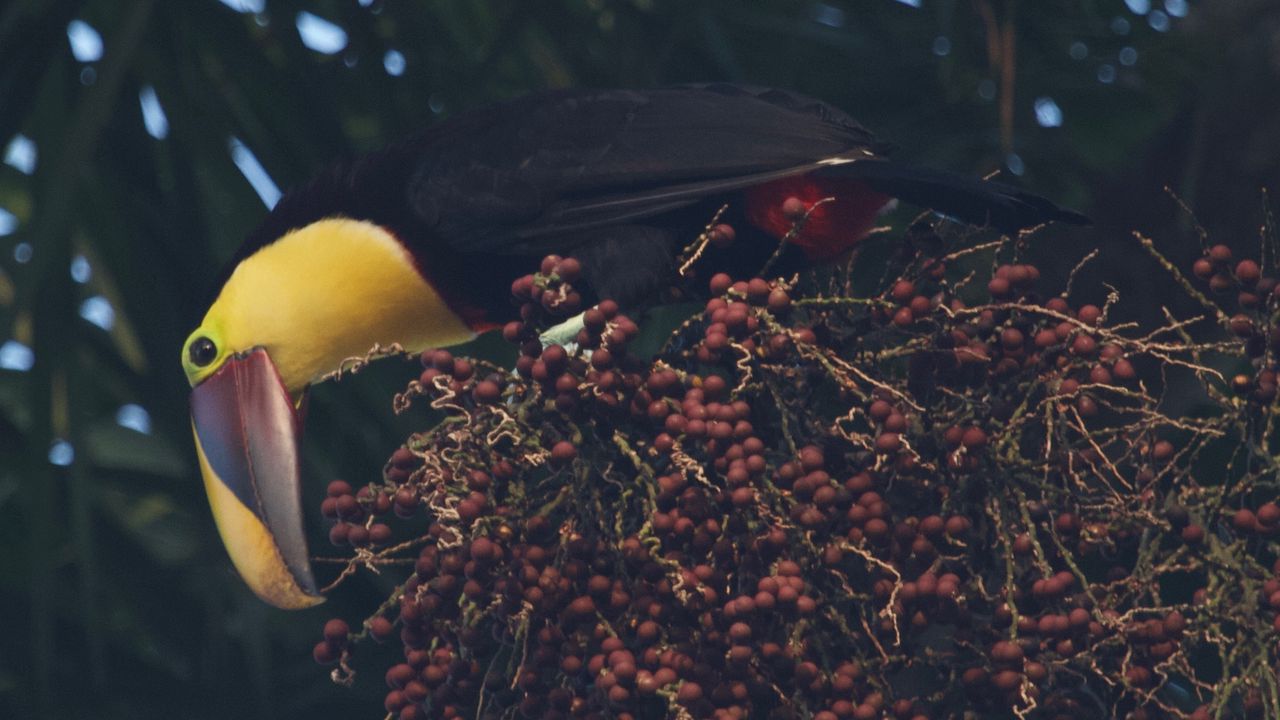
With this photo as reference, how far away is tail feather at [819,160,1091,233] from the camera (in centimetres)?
228

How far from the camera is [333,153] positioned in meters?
3.12

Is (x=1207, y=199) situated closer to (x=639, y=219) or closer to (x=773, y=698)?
(x=639, y=219)

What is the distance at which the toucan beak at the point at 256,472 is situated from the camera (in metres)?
2.53

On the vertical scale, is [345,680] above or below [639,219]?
below

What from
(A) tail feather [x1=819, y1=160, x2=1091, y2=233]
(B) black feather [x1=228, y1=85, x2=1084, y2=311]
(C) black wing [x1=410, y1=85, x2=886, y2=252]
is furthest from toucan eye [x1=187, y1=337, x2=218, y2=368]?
(A) tail feather [x1=819, y1=160, x2=1091, y2=233]

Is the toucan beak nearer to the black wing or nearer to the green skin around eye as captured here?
the green skin around eye

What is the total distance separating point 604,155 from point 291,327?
2.05 feet

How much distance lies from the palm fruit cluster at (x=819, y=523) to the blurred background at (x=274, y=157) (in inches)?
32.1

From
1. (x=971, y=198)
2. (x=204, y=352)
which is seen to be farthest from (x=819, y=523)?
(x=204, y=352)

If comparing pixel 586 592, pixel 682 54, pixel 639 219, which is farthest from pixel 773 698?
pixel 682 54

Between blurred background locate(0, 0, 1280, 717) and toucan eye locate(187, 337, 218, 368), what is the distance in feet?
0.13

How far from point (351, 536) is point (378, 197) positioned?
897mm

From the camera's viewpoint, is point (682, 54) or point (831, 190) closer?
point (831, 190)

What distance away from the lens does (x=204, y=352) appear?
9.45 ft
